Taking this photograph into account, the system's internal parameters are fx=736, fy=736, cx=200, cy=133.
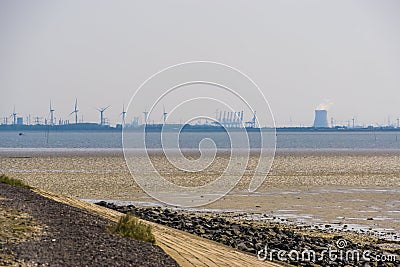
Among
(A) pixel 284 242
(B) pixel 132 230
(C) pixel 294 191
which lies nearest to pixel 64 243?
(B) pixel 132 230

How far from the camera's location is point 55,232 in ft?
51.5

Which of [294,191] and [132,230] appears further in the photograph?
[294,191]

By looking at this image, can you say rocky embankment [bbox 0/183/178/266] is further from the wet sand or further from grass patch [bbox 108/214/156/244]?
the wet sand

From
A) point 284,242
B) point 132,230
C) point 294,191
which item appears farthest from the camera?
point 294,191

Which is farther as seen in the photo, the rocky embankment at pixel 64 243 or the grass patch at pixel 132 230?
the grass patch at pixel 132 230

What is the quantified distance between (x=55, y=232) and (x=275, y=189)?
30757 millimetres

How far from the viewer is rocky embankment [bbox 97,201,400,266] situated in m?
20.4

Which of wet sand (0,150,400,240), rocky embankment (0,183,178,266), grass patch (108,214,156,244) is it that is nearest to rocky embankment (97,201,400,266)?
wet sand (0,150,400,240)

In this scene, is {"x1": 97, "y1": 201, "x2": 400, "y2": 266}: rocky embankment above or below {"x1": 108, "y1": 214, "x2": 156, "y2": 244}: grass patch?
below

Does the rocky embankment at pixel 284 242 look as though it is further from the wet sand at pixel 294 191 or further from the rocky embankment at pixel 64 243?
the rocky embankment at pixel 64 243

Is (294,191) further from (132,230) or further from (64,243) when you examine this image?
(64,243)

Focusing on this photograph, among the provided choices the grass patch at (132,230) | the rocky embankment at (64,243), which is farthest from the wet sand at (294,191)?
the rocky embankment at (64,243)

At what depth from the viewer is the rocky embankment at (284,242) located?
20.4 metres

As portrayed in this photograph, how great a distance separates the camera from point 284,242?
22875 millimetres
